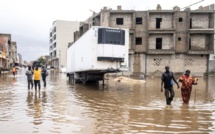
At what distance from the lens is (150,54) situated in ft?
142

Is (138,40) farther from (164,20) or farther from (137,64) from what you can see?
(164,20)

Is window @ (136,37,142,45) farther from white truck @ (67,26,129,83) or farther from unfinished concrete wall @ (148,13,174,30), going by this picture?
white truck @ (67,26,129,83)

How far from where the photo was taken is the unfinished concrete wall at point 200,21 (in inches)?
1678

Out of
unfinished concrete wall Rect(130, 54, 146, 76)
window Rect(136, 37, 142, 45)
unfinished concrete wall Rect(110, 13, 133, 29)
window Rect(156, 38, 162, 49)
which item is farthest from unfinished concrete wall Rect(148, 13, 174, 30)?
unfinished concrete wall Rect(130, 54, 146, 76)

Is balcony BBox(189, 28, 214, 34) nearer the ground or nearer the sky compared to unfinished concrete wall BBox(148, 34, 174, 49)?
nearer the sky

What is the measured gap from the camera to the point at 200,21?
42.8m

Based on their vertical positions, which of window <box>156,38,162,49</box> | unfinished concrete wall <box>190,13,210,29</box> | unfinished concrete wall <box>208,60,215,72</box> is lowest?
unfinished concrete wall <box>208,60,215,72</box>

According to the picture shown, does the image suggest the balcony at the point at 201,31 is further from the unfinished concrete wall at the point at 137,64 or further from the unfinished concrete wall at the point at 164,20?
the unfinished concrete wall at the point at 137,64

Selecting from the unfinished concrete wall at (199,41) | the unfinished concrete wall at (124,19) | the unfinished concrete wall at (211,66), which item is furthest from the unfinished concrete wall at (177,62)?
the unfinished concrete wall at (124,19)

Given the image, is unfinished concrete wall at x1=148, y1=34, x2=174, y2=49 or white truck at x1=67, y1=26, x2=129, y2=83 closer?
white truck at x1=67, y1=26, x2=129, y2=83

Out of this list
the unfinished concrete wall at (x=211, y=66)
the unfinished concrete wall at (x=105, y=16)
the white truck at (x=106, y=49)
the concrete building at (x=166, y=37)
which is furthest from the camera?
the unfinished concrete wall at (x=211, y=66)

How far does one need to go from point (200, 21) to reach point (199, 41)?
322cm

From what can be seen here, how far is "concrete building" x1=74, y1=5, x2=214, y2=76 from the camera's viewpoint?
42312mm

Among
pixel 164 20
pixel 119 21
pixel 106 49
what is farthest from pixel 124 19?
pixel 106 49
